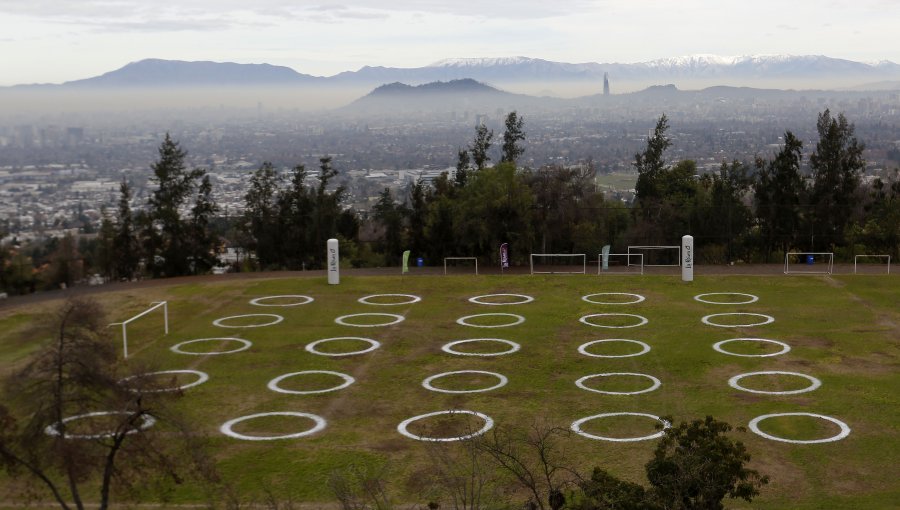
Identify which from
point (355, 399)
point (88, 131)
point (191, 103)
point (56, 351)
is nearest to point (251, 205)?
point (355, 399)

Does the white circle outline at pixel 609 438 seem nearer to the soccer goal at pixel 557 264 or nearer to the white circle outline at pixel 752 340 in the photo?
the white circle outline at pixel 752 340

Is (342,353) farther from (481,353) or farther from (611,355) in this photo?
(611,355)

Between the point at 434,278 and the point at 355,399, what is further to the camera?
the point at 434,278

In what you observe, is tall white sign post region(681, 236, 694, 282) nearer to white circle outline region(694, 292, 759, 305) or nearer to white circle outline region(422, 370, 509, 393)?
white circle outline region(694, 292, 759, 305)

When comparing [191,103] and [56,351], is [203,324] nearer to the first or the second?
[56,351]

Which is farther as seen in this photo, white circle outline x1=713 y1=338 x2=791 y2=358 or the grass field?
white circle outline x1=713 y1=338 x2=791 y2=358

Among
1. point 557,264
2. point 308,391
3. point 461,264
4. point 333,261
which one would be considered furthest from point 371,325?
point 557,264

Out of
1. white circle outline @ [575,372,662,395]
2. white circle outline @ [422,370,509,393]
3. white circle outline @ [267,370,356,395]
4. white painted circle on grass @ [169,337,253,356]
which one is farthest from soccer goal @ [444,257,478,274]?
white circle outline @ [575,372,662,395]
